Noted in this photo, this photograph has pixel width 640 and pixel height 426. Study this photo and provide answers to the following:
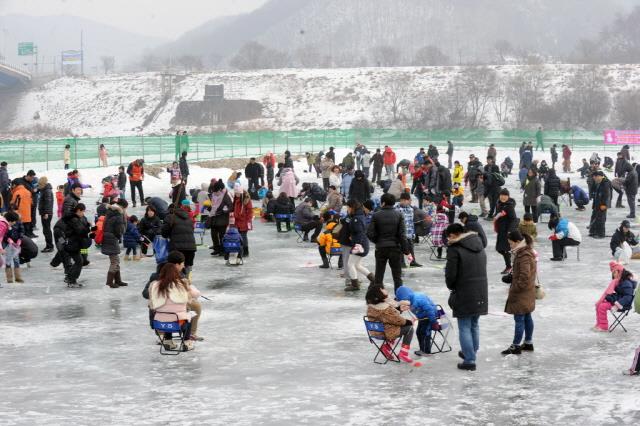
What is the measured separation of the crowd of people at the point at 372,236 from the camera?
36.1ft

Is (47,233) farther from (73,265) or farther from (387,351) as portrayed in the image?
(387,351)

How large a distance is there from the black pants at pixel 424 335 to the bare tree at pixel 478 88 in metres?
108

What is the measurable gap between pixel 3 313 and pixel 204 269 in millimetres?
4745

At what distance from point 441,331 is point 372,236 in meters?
2.89

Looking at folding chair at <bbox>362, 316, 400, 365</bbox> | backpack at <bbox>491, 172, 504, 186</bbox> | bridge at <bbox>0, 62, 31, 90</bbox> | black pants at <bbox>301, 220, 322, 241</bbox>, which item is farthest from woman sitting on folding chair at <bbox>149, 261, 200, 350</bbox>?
bridge at <bbox>0, 62, 31, 90</bbox>

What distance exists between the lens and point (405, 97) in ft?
429

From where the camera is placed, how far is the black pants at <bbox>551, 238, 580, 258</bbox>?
1877cm

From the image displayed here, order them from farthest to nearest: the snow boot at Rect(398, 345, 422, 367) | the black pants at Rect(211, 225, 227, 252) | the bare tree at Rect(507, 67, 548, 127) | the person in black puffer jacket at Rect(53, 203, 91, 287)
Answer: the bare tree at Rect(507, 67, 548, 127) → the black pants at Rect(211, 225, 227, 252) → the person in black puffer jacket at Rect(53, 203, 91, 287) → the snow boot at Rect(398, 345, 422, 367)

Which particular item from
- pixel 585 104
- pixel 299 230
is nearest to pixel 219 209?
pixel 299 230

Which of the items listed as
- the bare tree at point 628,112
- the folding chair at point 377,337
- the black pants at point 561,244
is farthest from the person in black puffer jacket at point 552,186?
the bare tree at point 628,112

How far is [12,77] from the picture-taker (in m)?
146

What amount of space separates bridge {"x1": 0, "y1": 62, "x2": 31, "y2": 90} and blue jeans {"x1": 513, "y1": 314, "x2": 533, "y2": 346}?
5428 inches

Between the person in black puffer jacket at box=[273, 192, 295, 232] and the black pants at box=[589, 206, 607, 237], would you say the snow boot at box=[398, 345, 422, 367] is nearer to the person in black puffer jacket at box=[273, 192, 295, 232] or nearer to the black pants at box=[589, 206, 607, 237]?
the black pants at box=[589, 206, 607, 237]

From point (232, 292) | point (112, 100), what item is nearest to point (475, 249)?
point (232, 292)
